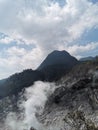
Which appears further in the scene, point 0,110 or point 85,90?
point 0,110

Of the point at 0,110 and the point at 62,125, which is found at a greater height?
the point at 0,110

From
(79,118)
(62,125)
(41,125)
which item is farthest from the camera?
(41,125)

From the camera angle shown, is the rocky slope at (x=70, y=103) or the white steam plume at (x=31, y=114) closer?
the rocky slope at (x=70, y=103)

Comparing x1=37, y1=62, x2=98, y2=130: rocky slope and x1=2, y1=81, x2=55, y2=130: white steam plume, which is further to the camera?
x1=2, y1=81, x2=55, y2=130: white steam plume

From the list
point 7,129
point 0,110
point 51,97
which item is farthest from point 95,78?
point 0,110

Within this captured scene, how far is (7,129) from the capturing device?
5226 inches

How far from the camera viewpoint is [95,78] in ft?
448

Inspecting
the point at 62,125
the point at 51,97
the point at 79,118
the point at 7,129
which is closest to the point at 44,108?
the point at 51,97

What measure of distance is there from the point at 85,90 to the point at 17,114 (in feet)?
128

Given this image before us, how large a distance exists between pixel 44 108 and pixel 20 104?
1233 inches

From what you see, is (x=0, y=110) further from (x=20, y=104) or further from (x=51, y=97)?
(x=51, y=97)

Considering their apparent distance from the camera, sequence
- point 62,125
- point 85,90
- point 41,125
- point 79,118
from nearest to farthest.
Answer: point 79,118 → point 62,125 → point 41,125 → point 85,90

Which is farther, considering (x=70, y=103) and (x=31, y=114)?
(x=31, y=114)

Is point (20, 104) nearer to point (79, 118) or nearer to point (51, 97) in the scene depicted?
point (51, 97)
